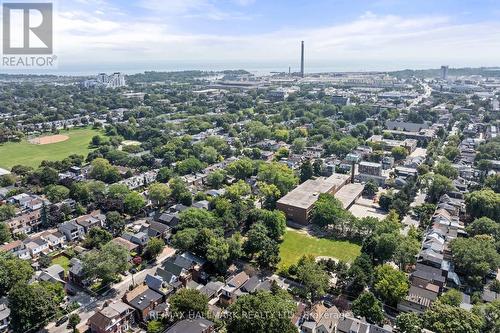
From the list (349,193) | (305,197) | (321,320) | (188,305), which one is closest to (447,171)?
(349,193)

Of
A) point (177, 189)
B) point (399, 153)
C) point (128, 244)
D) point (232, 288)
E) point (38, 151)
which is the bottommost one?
point (232, 288)

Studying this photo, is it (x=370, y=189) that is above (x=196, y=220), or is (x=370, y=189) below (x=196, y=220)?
above

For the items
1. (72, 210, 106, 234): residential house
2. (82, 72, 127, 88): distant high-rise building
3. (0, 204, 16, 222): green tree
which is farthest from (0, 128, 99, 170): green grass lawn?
(82, 72, 127, 88): distant high-rise building

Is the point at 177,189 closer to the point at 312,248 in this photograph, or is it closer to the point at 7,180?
the point at 312,248

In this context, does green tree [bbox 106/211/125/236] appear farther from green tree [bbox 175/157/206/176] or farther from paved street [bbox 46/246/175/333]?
green tree [bbox 175/157/206/176]

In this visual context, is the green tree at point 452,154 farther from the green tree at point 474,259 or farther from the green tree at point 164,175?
the green tree at point 164,175

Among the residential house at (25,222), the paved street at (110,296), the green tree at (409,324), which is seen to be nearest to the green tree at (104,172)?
the residential house at (25,222)

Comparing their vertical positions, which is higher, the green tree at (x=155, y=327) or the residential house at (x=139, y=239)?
the residential house at (x=139, y=239)
